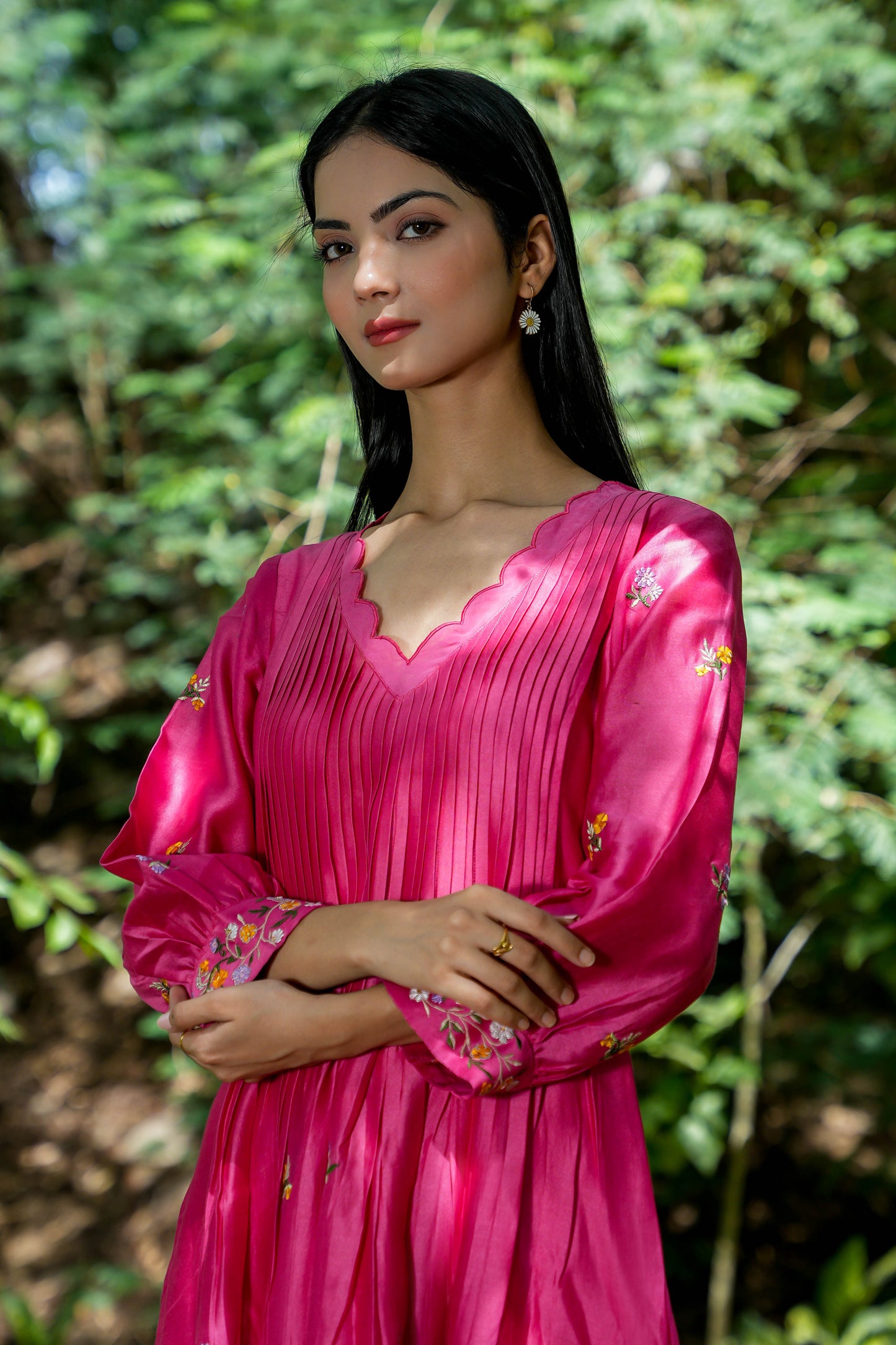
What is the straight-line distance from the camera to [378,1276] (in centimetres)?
96

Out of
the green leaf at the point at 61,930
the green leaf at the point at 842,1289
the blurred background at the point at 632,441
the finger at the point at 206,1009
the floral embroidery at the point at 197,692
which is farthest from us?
the green leaf at the point at 842,1289

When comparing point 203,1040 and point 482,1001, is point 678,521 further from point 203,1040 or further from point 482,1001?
point 203,1040

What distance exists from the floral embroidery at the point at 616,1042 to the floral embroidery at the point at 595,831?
0.46 feet

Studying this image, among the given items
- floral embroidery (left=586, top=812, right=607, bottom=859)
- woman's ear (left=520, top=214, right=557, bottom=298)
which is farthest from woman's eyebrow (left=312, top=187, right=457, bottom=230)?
floral embroidery (left=586, top=812, right=607, bottom=859)

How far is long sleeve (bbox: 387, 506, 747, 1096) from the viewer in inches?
36.3

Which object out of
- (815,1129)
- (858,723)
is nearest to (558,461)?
(858,723)

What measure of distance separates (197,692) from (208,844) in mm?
177

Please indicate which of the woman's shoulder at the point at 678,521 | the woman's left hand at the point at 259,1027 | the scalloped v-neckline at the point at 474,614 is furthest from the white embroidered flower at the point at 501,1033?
the woman's shoulder at the point at 678,521

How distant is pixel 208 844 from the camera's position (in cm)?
119

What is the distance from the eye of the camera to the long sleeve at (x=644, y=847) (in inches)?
36.3

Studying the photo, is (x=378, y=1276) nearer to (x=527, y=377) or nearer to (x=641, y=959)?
(x=641, y=959)

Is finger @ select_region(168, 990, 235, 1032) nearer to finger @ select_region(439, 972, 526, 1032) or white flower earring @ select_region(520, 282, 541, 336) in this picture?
finger @ select_region(439, 972, 526, 1032)

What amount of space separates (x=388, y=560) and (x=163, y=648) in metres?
2.12

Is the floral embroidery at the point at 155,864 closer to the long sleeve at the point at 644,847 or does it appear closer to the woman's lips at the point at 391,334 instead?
the long sleeve at the point at 644,847
